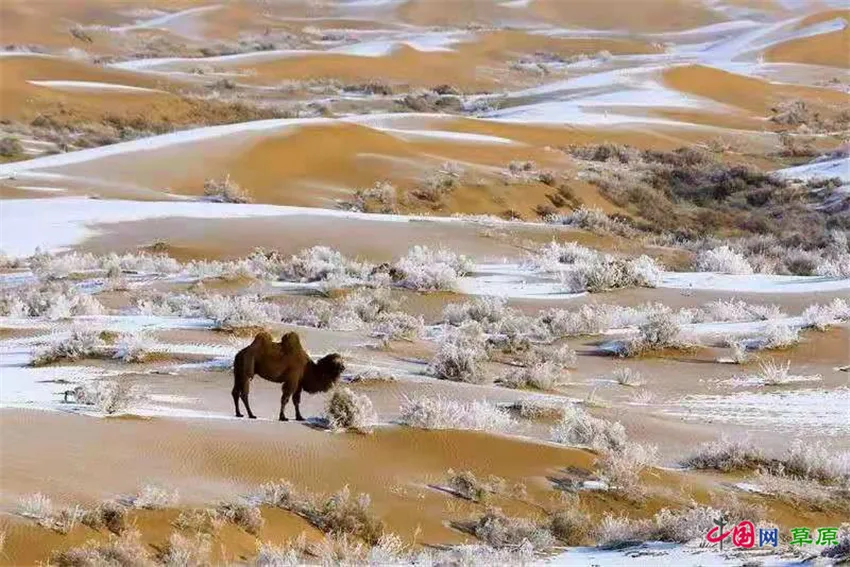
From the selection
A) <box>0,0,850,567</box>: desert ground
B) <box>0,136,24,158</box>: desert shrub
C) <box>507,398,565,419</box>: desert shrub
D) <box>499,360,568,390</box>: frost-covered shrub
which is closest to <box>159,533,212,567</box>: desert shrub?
<box>0,0,850,567</box>: desert ground

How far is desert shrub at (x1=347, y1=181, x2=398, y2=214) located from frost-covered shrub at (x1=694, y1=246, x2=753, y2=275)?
25.5 feet

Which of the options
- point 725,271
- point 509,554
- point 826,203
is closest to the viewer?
point 509,554

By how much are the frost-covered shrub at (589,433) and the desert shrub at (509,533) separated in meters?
→ 1.69

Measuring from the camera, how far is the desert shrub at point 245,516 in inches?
255

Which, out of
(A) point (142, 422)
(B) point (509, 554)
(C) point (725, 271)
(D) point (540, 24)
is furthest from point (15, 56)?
(D) point (540, 24)

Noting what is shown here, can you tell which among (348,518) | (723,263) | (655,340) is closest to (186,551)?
(348,518)

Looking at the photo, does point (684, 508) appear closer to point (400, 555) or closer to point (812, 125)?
point (400, 555)

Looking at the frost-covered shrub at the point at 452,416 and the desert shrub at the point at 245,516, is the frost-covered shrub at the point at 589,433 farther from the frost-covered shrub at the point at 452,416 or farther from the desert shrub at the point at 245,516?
the desert shrub at the point at 245,516

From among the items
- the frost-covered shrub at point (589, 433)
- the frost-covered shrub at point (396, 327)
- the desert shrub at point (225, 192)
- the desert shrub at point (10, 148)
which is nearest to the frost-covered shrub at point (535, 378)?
the frost-covered shrub at point (396, 327)

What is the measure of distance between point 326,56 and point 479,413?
5176 cm

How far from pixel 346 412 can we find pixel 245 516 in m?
1.97

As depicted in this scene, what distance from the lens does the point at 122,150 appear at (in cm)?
2844

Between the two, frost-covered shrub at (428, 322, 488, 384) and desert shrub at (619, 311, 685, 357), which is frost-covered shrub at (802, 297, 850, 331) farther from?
frost-covered shrub at (428, 322, 488, 384)

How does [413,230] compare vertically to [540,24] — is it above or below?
below
